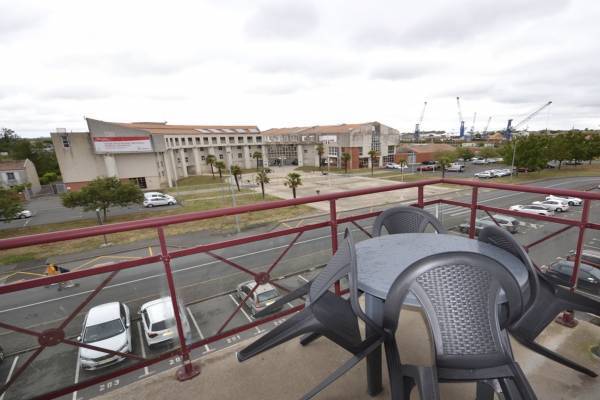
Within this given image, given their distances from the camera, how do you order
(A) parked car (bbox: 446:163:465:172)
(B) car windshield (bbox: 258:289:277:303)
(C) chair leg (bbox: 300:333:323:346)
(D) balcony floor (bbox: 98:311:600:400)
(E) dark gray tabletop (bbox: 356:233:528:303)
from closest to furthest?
(E) dark gray tabletop (bbox: 356:233:528:303)
(D) balcony floor (bbox: 98:311:600:400)
(C) chair leg (bbox: 300:333:323:346)
(B) car windshield (bbox: 258:289:277:303)
(A) parked car (bbox: 446:163:465:172)

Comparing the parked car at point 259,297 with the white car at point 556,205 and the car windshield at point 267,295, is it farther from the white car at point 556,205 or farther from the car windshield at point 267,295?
the white car at point 556,205

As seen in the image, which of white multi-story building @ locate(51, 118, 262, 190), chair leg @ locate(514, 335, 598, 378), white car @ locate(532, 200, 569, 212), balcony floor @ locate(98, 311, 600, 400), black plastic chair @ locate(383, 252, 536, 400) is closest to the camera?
black plastic chair @ locate(383, 252, 536, 400)

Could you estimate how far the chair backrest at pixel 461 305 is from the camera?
1.30 meters

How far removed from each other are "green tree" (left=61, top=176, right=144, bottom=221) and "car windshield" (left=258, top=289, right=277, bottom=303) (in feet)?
59.3

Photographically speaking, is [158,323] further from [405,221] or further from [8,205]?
[8,205]

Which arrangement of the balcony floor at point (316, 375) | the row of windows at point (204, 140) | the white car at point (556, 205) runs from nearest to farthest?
the balcony floor at point (316, 375), the white car at point (556, 205), the row of windows at point (204, 140)

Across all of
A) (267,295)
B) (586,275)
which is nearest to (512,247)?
(267,295)

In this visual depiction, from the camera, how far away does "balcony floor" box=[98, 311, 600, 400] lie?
2.06 m

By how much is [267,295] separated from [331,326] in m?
8.60

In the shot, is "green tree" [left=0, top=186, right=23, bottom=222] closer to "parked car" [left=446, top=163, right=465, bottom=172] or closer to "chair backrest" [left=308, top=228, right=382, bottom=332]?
"chair backrest" [left=308, top=228, right=382, bottom=332]

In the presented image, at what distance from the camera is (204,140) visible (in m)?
50.5

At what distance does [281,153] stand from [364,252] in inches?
2475

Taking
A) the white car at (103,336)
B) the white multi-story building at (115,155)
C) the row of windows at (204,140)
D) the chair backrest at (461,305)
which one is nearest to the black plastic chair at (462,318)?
the chair backrest at (461,305)

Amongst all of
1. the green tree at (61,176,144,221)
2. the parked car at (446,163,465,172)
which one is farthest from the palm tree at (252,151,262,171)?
the parked car at (446,163,465,172)
